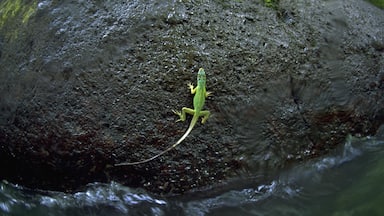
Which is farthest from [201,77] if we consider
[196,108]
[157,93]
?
[157,93]

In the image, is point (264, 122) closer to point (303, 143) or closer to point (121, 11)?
point (303, 143)

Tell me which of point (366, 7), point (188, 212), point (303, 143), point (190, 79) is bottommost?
point (188, 212)

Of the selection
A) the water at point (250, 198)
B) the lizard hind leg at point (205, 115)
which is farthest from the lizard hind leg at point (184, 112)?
the water at point (250, 198)

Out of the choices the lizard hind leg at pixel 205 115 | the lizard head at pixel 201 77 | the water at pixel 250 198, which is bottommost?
the water at pixel 250 198

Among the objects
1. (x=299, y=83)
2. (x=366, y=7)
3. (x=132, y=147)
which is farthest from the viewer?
(x=366, y=7)

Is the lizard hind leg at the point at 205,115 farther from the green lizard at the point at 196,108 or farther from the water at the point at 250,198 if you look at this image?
the water at the point at 250,198

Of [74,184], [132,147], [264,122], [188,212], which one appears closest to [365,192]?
[264,122]
